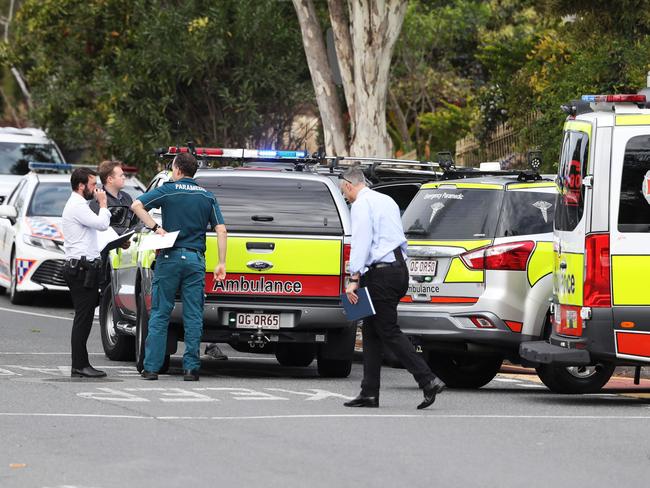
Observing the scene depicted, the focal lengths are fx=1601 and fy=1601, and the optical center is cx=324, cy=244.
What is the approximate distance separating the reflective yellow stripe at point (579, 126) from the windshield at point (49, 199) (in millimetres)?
11301

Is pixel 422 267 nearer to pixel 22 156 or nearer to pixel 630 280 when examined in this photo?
pixel 630 280

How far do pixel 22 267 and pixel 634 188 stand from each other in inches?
470

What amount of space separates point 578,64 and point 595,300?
1095 centimetres

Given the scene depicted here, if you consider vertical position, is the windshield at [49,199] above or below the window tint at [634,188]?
below

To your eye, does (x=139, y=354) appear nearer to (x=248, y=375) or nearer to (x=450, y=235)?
(x=248, y=375)

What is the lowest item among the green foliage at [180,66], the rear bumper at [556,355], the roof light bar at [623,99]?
the rear bumper at [556,355]

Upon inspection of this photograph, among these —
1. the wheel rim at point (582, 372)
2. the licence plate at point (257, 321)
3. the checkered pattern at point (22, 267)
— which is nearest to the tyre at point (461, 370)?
the wheel rim at point (582, 372)

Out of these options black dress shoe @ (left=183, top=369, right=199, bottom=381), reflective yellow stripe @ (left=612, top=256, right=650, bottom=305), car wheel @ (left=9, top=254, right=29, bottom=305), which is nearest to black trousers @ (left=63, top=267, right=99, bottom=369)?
black dress shoe @ (left=183, top=369, right=199, bottom=381)

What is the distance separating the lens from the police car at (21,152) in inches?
1072

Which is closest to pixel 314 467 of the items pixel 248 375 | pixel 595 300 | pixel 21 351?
pixel 595 300

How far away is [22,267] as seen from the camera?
21.8 metres

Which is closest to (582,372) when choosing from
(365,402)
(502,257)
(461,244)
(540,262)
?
(540,262)

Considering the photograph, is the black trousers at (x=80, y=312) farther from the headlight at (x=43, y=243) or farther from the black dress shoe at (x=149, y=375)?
the headlight at (x=43, y=243)

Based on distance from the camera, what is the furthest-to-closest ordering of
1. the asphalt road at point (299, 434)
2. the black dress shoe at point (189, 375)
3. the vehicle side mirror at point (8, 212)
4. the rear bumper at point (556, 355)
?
the vehicle side mirror at point (8, 212) < the black dress shoe at point (189, 375) < the rear bumper at point (556, 355) < the asphalt road at point (299, 434)
